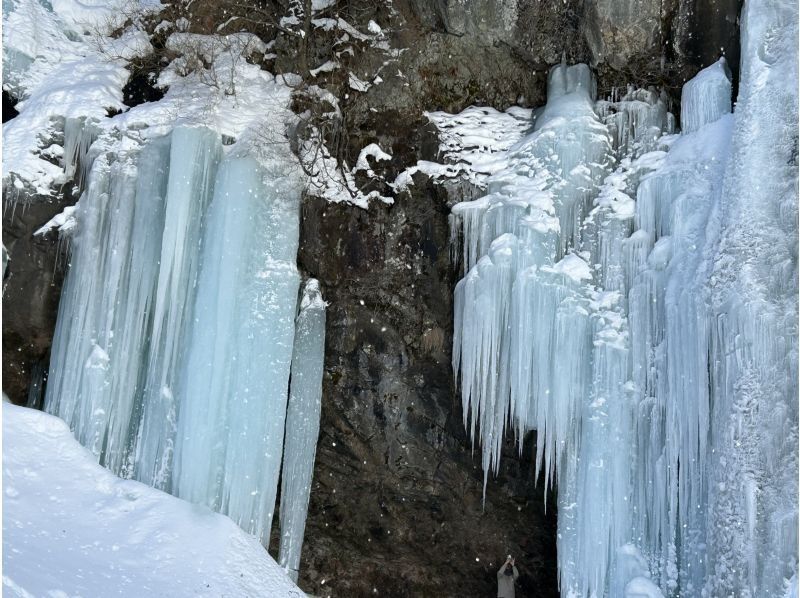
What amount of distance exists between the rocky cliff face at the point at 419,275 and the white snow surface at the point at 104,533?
173 cm

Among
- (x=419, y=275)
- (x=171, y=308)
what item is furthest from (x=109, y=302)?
(x=419, y=275)

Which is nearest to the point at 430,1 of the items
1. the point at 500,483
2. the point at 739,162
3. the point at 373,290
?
the point at 373,290

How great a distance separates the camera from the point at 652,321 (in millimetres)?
7578

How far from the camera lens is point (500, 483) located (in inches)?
372

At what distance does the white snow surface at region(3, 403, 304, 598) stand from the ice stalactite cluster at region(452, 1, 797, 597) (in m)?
2.70

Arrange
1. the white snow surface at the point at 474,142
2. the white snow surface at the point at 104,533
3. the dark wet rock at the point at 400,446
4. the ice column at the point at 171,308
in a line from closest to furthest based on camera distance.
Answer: the white snow surface at the point at 104,533 < the ice column at the point at 171,308 < the white snow surface at the point at 474,142 < the dark wet rock at the point at 400,446

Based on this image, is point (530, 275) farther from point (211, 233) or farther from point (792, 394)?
point (211, 233)

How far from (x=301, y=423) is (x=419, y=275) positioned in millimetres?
2087

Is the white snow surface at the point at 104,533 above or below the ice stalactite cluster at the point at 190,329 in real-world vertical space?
below

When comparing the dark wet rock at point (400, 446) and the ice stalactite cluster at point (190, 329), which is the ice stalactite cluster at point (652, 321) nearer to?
the dark wet rock at point (400, 446)

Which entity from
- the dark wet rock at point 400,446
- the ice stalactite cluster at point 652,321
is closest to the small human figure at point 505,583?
the dark wet rock at point 400,446

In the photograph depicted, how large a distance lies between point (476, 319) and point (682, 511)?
103 inches

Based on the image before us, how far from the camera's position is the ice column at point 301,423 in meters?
8.74

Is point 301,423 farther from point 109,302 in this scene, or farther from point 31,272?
point 31,272
